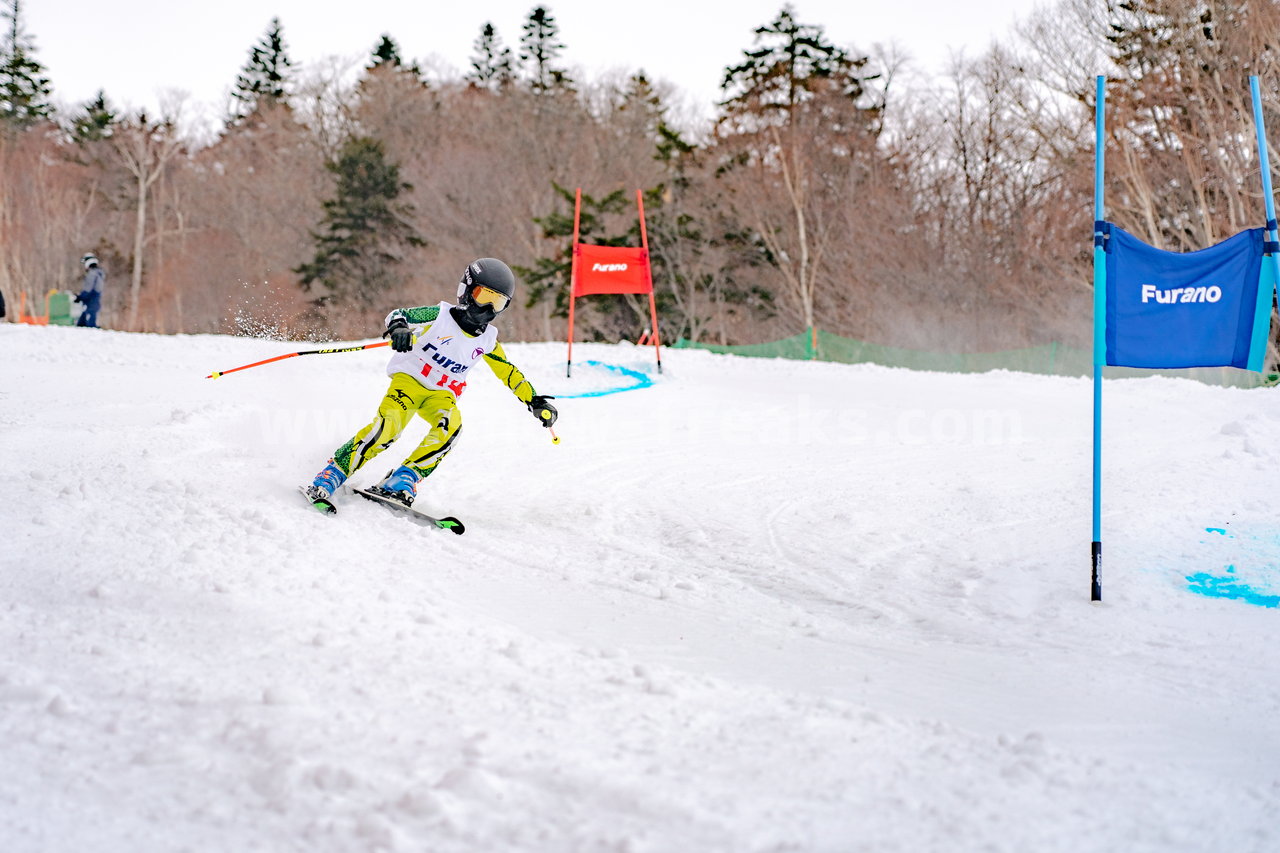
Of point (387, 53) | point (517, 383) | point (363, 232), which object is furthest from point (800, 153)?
point (387, 53)

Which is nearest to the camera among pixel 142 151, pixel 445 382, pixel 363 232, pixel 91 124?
pixel 445 382

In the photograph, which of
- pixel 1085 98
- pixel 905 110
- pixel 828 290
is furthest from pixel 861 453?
pixel 905 110

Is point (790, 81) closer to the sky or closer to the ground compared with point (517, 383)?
closer to the sky

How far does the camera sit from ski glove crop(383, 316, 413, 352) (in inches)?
227

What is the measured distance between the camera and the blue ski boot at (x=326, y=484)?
5711mm

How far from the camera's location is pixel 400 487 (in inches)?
237

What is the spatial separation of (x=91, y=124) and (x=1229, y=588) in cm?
5200

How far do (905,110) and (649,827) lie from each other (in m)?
30.9

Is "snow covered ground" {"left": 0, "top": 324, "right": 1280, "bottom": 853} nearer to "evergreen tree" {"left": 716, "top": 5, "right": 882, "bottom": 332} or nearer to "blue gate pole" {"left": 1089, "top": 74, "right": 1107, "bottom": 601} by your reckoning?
"blue gate pole" {"left": 1089, "top": 74, "right": 1107, "bottom": 601}

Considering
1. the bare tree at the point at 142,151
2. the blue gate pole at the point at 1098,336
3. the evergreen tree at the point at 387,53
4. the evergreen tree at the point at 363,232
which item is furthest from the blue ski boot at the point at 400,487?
the evergreen tree at the point at 387,53

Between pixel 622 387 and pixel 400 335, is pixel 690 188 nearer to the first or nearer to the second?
pixel 622 387

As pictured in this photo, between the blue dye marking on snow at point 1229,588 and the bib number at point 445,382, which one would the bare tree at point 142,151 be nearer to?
the bib number at point 445,382

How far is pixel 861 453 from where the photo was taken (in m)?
9.28

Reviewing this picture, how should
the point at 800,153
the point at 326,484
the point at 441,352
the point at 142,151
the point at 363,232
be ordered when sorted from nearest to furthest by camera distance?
the point at 326,484, the point at 441,352, the point at 800,153, the point at 363,232, the point at 142,151
